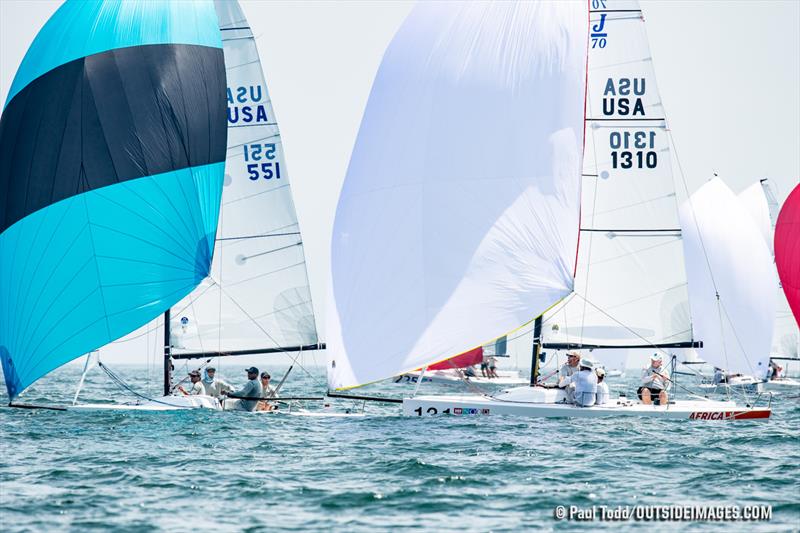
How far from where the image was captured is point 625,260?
893 inches

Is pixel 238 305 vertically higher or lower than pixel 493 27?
lower

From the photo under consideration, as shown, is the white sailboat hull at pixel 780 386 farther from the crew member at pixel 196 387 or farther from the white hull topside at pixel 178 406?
the crew member at pixel 196 387

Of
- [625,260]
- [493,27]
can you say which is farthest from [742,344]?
[493,27]

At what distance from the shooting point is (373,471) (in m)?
14.3

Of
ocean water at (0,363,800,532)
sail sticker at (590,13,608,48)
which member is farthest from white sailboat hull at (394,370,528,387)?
ocean water at (0,363,800,532)

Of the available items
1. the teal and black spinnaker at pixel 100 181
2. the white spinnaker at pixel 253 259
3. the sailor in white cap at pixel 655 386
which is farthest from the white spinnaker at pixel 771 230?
the teal and black spinnaker at pixel 100 181

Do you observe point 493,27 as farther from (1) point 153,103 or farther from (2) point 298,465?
(2) point 298,465

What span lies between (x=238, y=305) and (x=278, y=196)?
2.34 metres

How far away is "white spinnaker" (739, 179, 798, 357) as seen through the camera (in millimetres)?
43125

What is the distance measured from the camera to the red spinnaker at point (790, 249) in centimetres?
3362

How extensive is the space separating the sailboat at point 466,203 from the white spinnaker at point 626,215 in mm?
724

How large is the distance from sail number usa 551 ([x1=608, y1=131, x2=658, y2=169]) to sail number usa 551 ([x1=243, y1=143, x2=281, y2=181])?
266 inches

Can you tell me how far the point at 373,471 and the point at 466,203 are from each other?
687 centimetres

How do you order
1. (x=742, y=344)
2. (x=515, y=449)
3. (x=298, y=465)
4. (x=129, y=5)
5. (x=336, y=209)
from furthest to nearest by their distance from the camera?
(x=742, y=344), (x=129, y=5), (x=336, y=209), (x=515, y=449), (x=298, y=465)
